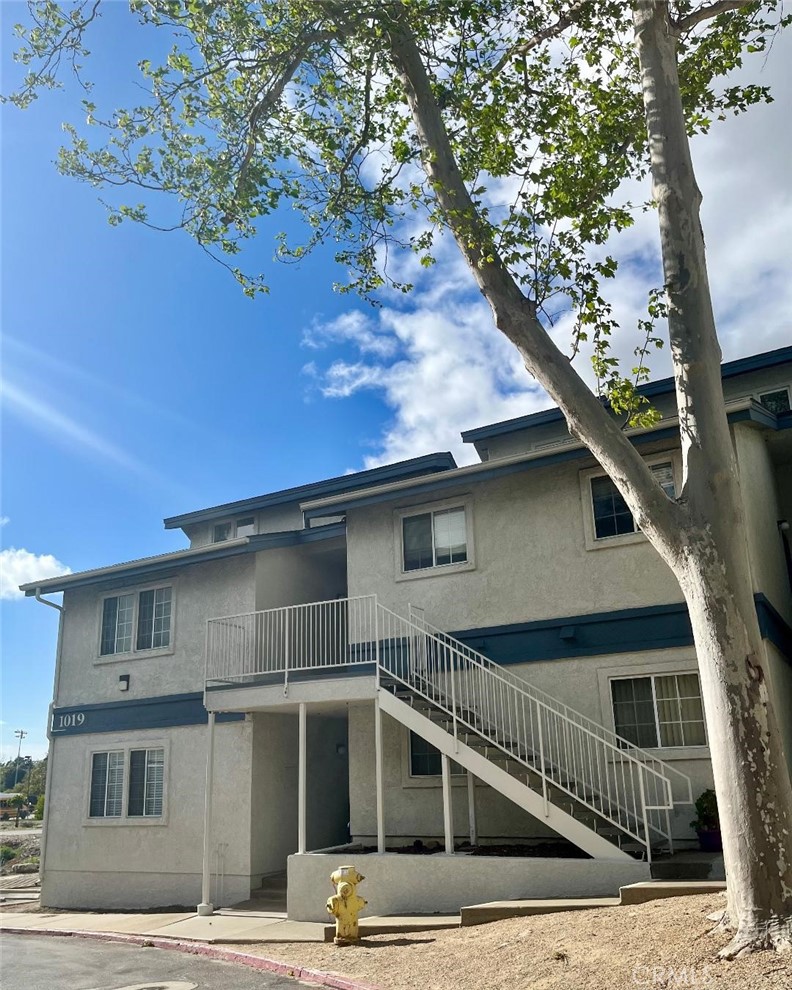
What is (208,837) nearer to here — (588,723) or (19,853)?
(588,723)

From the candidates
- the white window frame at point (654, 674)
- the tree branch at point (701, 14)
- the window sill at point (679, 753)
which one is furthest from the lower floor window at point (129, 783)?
the tree branch at point (701, 14)

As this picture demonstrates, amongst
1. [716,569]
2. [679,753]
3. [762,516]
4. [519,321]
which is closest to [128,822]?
[679,753]

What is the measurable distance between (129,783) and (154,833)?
1.29 meters

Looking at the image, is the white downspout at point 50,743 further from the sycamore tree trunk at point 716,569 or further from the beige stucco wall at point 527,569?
the sycamore tree trunk at point 716,569

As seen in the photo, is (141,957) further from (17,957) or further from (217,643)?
(217,643)

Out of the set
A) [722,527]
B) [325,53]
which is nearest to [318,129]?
[325,53]

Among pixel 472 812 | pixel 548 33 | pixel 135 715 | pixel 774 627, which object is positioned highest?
pixel 548 33

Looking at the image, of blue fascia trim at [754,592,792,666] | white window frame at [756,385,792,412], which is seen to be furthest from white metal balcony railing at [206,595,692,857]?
white window frame at [756,385,792,412]

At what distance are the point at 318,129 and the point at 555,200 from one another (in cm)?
435

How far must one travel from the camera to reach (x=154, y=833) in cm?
1711

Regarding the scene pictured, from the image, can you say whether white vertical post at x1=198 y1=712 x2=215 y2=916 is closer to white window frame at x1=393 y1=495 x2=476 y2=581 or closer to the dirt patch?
white window frame at x1=393 y1=495 x2=476 y2=581

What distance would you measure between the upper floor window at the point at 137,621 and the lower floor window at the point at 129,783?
218 centimetres

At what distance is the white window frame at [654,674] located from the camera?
39.6 ft

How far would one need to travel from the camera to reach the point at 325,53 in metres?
12.2
